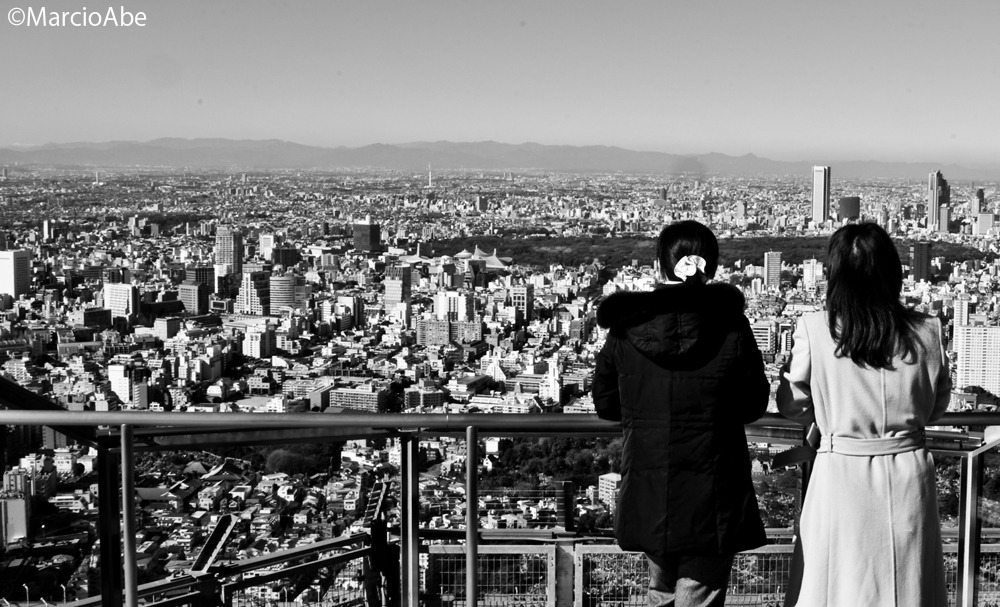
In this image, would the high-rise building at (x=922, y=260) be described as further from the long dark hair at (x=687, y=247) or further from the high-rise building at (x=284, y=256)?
the high-rise building at (x=284, y=256)

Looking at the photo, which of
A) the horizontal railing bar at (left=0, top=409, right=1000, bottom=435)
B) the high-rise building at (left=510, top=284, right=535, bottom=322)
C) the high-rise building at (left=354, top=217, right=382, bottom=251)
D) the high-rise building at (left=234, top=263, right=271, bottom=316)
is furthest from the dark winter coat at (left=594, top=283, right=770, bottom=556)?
the high-rise building at (left=354, top=217, right=382, bottom=251)

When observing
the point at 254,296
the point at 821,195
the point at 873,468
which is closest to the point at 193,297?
the point at 254,296

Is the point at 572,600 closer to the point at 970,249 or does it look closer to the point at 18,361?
the point at 18,361

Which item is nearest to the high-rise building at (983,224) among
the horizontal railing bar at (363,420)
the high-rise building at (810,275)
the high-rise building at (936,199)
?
the high-rise building at (936,199)

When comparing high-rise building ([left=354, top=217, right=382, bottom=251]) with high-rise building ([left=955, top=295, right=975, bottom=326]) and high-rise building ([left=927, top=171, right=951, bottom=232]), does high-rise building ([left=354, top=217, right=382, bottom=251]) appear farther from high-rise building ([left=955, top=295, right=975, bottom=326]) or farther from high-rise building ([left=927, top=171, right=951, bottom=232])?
high-rise building ([left=955, top=295, right=975, bottom=326])

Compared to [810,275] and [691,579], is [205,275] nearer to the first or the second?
[810,275]

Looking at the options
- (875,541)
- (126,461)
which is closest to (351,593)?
(126,461)
